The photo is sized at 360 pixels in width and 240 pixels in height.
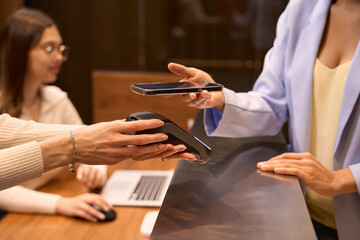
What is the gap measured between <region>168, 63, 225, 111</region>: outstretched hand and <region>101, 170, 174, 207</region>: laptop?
553 mm

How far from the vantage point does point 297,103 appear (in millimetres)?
1264

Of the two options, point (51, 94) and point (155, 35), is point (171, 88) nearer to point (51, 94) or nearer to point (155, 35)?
point (51, 94)

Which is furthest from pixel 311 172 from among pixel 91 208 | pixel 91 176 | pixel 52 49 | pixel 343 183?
pixel 52 49

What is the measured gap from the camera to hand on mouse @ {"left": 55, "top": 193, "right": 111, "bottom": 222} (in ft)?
4.89

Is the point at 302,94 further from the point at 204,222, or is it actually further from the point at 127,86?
the point at 127,86

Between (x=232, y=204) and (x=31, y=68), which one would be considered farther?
(x=31, y=68)

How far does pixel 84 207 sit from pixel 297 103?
2.55ft

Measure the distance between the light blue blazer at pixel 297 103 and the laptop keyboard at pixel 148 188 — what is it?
49cm

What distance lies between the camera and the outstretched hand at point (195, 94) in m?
1.05

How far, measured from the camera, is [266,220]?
779mm

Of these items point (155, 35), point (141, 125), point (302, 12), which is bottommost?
point (155, 35)

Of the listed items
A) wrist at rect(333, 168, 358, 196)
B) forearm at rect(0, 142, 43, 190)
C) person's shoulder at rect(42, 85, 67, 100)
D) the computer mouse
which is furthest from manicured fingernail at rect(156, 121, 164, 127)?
person's shoulder at rect(42, 85, 67, 100)

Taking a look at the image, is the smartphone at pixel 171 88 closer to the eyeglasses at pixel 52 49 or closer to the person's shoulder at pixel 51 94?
the eyeglasses at pixel 52 49

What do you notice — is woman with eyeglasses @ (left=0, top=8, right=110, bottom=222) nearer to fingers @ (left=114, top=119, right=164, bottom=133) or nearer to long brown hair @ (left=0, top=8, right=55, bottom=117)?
long brown hair @ (left=0, top=8, right=55, bottom=117)
